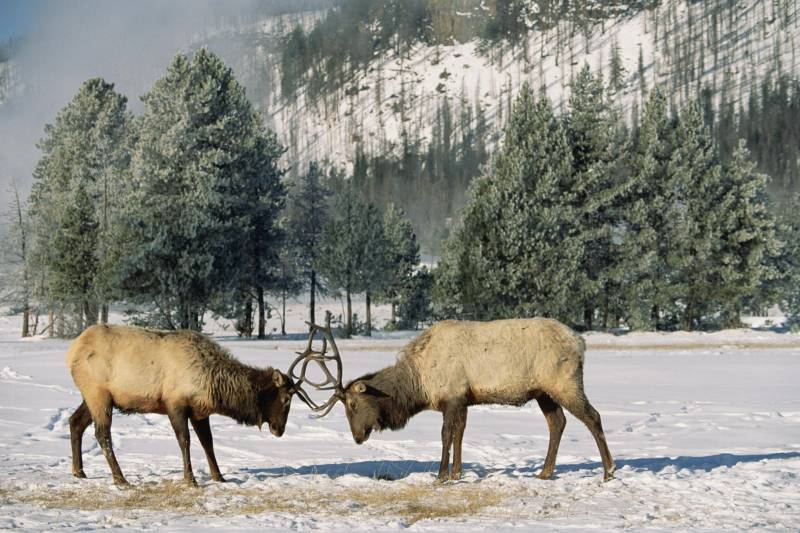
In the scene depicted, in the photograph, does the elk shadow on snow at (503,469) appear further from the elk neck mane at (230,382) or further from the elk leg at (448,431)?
the elk neck mane at (230,382)

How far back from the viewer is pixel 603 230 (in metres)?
38.9

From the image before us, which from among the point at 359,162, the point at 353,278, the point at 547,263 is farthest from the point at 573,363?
the point at 359,162

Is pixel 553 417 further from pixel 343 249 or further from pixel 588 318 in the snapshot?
pixel 343 249

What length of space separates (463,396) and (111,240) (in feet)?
95.2

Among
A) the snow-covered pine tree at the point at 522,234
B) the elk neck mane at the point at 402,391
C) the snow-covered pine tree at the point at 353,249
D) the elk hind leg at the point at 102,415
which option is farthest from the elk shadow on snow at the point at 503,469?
the snow-covered pine tree at the point at 353,249

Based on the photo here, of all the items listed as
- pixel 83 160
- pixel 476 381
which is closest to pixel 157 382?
pixel 476 381

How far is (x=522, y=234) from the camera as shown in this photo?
3491 cm

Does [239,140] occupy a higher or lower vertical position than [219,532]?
higher

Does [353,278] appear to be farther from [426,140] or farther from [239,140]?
[426,140]

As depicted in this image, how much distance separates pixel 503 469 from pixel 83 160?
42.6 metres

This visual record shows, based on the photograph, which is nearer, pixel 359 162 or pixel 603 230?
pixel 603 230

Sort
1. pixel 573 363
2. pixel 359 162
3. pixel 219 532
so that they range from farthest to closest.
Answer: pixel 359 162 < pixel 573 363 < pixel 219 532

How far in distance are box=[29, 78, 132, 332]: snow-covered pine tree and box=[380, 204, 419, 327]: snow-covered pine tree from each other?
17.6m

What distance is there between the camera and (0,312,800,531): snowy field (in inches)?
283
